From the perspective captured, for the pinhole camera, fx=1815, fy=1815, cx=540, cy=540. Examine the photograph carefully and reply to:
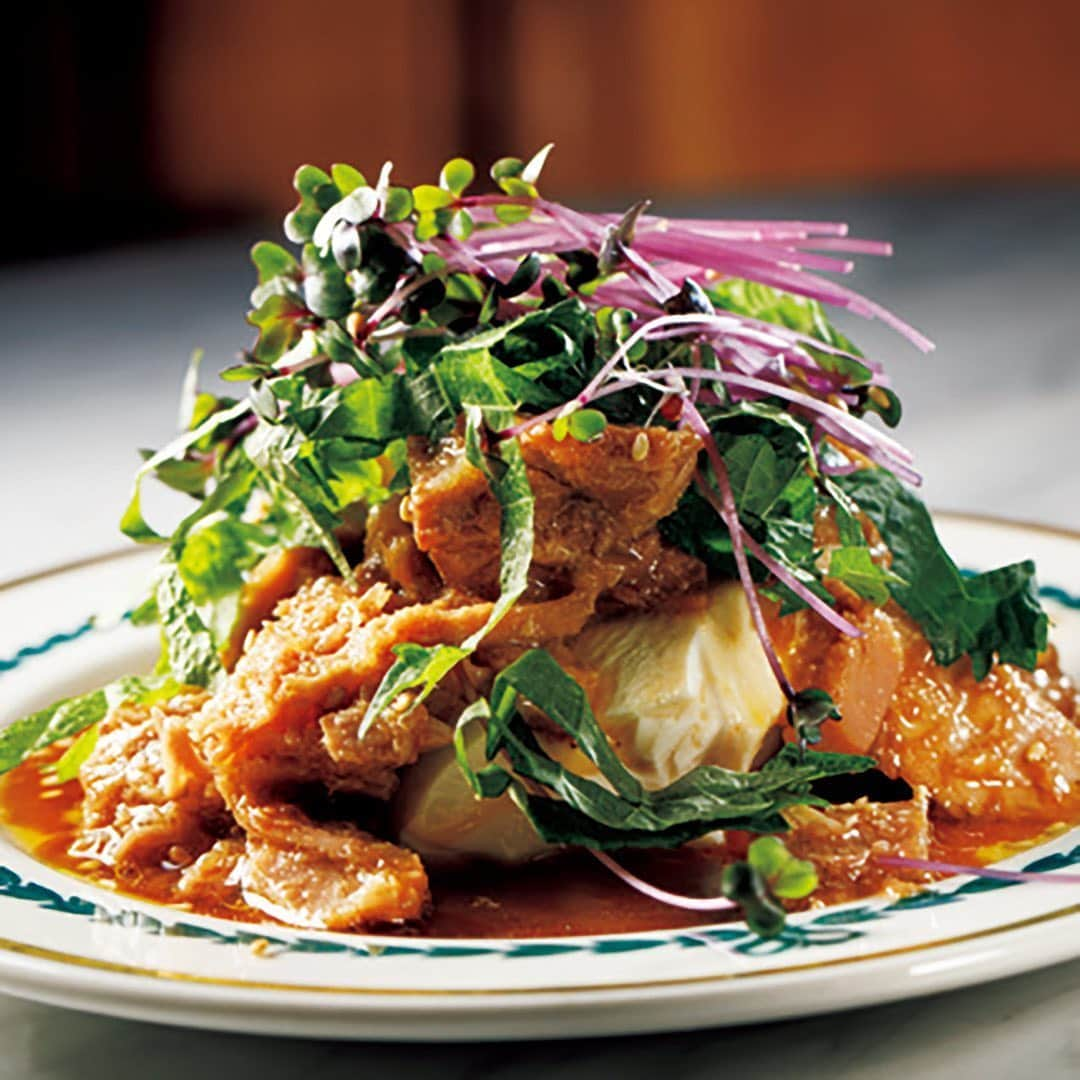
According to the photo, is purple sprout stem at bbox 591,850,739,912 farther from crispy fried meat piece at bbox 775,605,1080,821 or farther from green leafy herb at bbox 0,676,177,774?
green leafy herb at bbox 0,676,177,774

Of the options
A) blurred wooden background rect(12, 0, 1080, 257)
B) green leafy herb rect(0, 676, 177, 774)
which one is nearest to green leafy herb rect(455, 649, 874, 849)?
green leafy herb rect(0, 676, 177, 774)

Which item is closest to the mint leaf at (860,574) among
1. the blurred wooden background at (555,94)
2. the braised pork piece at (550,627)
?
the braised pork piece at (550,627)

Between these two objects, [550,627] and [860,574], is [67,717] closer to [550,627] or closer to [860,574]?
[550,627]

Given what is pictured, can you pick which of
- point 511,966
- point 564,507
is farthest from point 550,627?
point 511,966

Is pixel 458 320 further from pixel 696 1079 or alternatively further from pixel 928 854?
pixel 696 1079

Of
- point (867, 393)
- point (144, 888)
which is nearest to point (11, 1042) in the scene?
point (144, 888)

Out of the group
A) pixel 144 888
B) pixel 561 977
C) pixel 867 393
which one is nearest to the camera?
pixel 561 977

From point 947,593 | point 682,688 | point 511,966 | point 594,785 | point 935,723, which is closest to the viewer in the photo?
point 511,966
